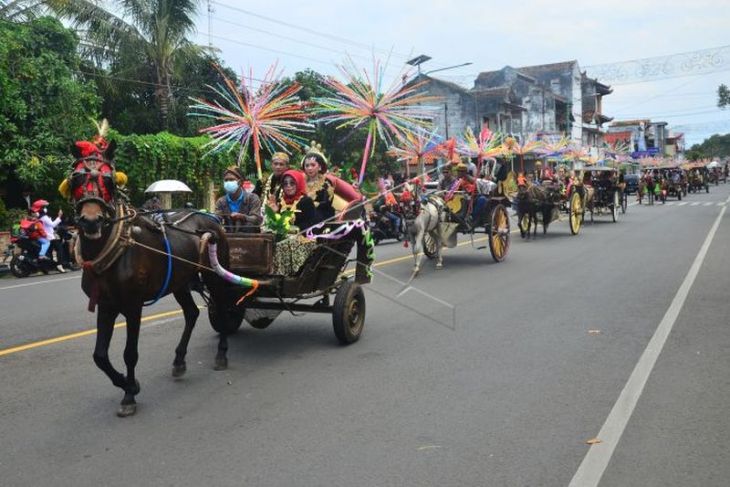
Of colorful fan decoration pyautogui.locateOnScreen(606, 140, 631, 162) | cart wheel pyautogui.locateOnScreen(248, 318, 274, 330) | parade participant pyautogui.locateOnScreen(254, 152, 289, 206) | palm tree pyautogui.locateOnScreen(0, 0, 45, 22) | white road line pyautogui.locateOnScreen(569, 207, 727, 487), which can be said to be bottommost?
white road line pyautogui.locateOnScreen(569, 207, 727, 487)

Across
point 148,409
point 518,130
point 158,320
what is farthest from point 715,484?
point 518,130

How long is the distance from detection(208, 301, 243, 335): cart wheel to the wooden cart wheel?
3.19ft

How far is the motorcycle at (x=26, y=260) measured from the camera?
49.6ft

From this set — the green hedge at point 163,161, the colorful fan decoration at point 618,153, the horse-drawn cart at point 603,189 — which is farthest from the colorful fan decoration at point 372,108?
the colorful fan decoration at point 618,153

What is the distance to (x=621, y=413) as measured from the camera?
4.93 m

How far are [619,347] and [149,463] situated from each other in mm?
4624

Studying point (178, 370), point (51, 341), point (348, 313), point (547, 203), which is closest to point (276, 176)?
point (348, 313)

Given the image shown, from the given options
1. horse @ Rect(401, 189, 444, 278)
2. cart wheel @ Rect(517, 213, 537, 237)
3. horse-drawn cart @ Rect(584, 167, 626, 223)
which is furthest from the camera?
horse-drawn cart @ Rect(584, 167, 626, 223)

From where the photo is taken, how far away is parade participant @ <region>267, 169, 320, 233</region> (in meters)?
6.86

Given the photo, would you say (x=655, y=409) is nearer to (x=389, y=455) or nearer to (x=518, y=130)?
(x=389, y=455)

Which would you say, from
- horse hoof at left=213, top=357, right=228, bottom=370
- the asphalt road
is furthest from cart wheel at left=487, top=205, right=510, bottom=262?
horse hoof at left=213, top=357, right=228, bottom=370

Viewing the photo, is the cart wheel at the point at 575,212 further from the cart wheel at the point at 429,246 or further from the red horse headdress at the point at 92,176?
the red horse headdress at the point at 92,176

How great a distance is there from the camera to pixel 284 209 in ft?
22.7

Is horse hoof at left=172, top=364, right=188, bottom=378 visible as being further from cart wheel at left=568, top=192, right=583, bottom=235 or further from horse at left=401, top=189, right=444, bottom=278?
cart wheel at left=568, top=192, right=583, bottom=235
